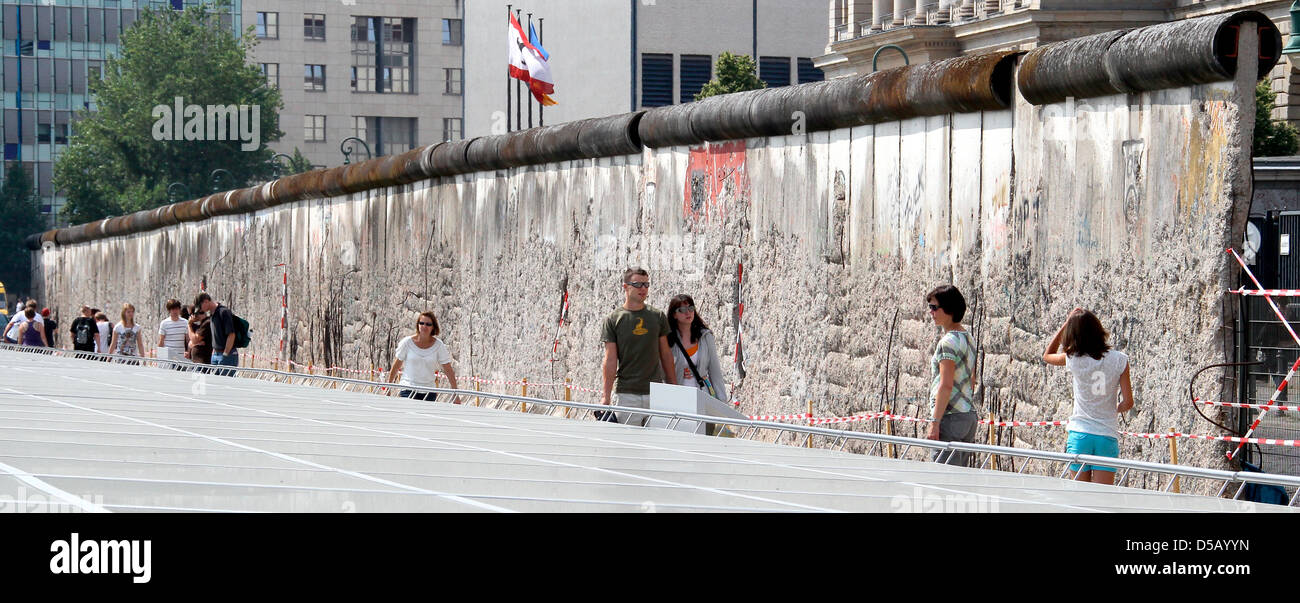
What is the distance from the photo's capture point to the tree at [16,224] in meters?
74.1

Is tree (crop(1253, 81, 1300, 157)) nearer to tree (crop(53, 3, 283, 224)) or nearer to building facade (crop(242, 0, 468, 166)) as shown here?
tree (crop(53, 3, 283, 224))

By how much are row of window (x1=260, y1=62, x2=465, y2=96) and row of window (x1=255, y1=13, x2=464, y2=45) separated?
4.61 ft

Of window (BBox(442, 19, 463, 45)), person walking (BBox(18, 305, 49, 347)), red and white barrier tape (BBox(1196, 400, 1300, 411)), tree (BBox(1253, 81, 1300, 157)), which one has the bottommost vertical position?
person walking (BBox(18, 305, 49, 347))

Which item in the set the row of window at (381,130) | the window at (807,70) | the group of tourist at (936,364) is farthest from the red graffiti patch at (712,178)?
the row of window at (381,130)

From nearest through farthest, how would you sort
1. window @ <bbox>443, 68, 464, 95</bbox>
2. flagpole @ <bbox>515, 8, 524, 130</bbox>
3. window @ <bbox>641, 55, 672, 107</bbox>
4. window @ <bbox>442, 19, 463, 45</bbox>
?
flagpole @ <bbox>515, 8, 524, 130</bbox>
window @ <bbox>641, 55, 672, 107</bbox>
window @ <bbox>442, 19, 463, 45</bbox>
window @ <bbox>443, 68, 464, 95</bbox>

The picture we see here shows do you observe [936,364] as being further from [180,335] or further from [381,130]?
[381,130]

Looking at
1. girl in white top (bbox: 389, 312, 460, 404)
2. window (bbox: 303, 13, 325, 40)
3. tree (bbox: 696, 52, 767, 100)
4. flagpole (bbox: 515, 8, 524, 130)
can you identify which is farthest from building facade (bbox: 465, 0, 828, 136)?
girl in white top (bbox: 389, 312, 460, 404)

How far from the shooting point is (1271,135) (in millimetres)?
33719

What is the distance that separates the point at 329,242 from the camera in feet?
64.9

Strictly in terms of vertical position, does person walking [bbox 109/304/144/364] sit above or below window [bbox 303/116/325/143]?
below

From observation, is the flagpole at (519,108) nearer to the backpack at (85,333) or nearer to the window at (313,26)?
the backpack at (85,333)

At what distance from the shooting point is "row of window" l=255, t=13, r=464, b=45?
82000 mm
